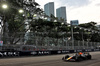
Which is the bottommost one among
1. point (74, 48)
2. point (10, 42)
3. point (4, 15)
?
point (74, 48)

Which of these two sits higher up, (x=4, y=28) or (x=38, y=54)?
(x=4, y=28)

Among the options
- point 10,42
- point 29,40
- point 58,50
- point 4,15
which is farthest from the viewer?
point 4,15

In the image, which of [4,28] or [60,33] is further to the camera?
[60,33]

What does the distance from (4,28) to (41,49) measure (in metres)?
12.3

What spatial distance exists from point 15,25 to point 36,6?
778 centimetres

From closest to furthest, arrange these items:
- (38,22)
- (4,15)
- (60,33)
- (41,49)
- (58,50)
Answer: (41,49) → (58,50) → (4,15) → (38,22) → (60,33)

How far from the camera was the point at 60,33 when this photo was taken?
48281 mm

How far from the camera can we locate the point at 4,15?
32.3 m

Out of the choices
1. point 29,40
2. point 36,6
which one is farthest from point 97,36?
point 29,40

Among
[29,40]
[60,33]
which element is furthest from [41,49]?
[60,33]

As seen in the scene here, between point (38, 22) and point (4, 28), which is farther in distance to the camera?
point (38, 22)

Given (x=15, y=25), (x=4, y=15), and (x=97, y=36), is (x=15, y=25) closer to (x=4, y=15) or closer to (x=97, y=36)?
(x=4, y=15)

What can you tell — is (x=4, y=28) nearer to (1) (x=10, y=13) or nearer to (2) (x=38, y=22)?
(1) (x=10, y=13)

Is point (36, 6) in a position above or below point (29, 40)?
above
